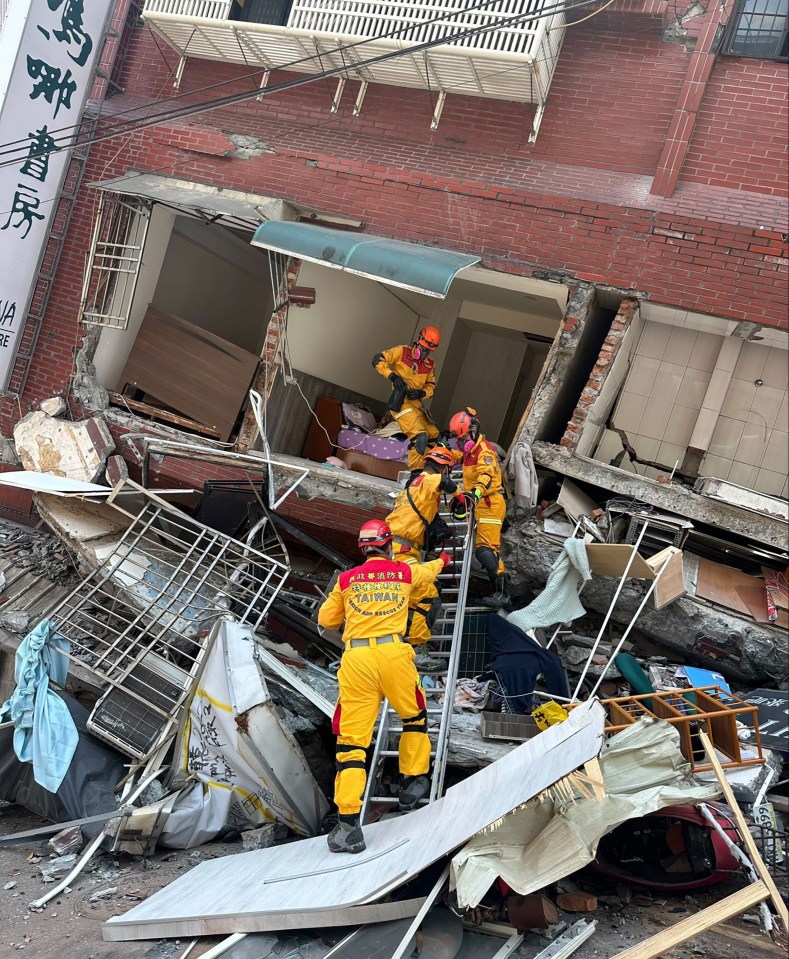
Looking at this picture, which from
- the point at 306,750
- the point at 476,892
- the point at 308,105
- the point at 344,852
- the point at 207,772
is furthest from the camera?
the point at 308,105

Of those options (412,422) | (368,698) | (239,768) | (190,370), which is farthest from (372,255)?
(239,768)

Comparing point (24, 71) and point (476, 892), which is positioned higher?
point (24, 71)

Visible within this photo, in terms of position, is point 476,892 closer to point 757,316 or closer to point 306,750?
point 306,750

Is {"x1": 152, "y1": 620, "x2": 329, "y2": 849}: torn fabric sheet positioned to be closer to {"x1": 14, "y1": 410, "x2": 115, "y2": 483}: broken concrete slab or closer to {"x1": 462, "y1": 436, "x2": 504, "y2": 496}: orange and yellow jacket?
{"x1": 462, "y1": 436, "x2": 504, "y2": 496}: orange and yellow jacket

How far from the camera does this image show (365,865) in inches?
183

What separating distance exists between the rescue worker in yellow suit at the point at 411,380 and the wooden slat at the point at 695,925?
5014 millimetres

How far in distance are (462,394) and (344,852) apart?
29.9 feet

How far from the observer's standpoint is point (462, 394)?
13188mm

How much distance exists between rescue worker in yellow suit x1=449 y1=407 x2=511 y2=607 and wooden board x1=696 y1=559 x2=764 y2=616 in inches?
70.0

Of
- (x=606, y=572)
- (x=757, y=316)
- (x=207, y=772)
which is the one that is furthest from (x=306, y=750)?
(x=757, y=316)

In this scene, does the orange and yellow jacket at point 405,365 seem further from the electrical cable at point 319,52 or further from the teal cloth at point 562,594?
the electrical cable at point 319,52

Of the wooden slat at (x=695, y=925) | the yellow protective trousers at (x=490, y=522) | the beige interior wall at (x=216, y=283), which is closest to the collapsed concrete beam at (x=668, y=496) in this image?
the yellow protective trousers at (x=490, y=522)

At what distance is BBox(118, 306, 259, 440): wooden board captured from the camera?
30.4ft

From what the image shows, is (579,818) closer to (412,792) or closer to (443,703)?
(412,792)
